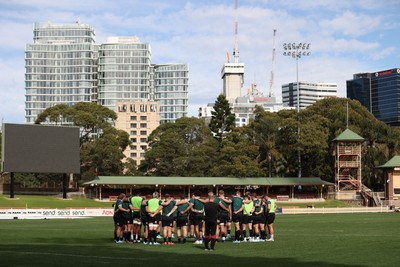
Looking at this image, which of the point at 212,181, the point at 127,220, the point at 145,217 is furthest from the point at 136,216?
the point at 212,181

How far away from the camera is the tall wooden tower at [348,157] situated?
322 ft

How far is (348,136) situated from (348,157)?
14.6 feet

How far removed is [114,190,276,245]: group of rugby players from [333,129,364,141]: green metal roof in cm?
7074

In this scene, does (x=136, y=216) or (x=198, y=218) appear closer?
(x=198, y=218)

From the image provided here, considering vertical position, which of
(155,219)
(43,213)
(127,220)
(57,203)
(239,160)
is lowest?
(57,203)

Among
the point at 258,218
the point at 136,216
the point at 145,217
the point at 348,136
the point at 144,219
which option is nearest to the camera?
the point at 145,217

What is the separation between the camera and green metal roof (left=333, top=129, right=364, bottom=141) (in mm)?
97625

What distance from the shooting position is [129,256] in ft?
69.0

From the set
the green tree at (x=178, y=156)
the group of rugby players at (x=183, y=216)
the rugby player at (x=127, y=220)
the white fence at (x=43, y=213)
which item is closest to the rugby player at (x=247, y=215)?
the group of rugby players at (x=183, y=216)

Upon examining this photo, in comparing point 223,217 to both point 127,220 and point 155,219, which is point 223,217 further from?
point 127,220

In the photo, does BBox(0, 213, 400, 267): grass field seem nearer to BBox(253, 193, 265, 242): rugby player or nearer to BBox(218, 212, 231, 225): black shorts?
BBox(253, 193, 265, 242): rugby player

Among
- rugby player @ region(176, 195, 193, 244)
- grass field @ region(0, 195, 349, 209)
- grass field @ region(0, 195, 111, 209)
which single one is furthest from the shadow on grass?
grass field @ region(0, 195, 111, 209)

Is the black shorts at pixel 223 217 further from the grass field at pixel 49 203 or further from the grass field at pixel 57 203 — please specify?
the grass field at pixel 49 203

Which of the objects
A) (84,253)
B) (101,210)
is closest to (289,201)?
(101,210)
